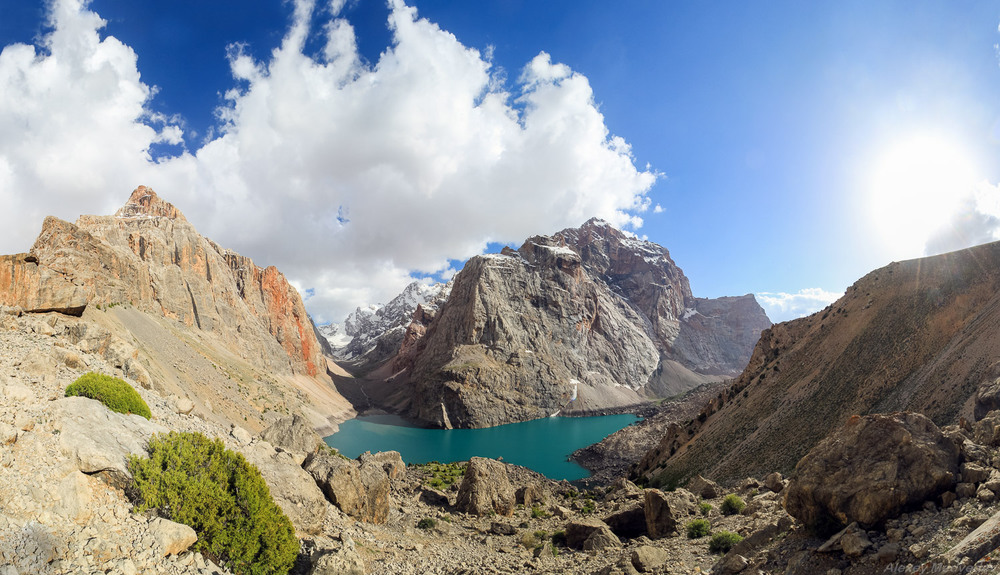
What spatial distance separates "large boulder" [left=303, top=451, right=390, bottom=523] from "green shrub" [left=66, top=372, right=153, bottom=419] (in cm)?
810

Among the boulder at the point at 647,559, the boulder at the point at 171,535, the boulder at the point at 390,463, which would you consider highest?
the boulder at the point at 171,535

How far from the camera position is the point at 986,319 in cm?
2878

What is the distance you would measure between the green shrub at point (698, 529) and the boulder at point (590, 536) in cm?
324

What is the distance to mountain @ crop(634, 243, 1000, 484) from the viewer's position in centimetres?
2723

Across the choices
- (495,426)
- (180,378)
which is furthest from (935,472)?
(495,426)

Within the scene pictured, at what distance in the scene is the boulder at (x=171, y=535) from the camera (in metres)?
10.4

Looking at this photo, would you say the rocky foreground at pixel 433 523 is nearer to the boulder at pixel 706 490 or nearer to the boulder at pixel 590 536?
the boulder at pixel 590 536

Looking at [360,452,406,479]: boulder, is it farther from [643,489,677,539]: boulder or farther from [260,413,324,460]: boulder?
[643,489,677,539]: boulder

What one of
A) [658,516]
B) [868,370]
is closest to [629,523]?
[658,516]

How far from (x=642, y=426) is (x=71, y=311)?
261 ft

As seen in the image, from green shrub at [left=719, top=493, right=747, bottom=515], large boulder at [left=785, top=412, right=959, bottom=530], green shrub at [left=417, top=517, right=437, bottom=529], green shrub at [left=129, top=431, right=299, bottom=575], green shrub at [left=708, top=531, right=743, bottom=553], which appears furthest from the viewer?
green shrub at [left=417, top=517, right=437, bottom=529]

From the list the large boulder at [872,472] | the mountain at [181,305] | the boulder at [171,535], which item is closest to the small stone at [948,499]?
the large boulder at [872,472]

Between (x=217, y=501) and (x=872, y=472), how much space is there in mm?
17753

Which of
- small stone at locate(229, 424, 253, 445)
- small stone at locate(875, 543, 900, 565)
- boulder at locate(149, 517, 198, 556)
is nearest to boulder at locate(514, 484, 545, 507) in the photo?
small stone at locate(229, 424, 253, 445)
